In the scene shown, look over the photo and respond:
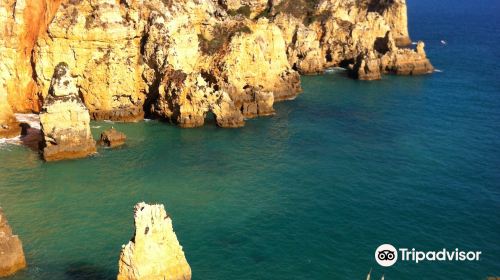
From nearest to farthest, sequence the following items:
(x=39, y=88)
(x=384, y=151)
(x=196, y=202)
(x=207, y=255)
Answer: (x=207, y=255) → (x=196, y=202) → (x=384, y=151) → (x=39, y=88)

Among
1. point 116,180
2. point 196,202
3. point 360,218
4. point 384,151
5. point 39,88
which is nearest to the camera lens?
point 360,218

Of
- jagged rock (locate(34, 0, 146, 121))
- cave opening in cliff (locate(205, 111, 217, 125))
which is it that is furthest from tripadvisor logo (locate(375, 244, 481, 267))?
jagged rock (locate(34, 0, 146, 121))

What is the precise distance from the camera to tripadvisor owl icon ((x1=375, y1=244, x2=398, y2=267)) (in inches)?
1468

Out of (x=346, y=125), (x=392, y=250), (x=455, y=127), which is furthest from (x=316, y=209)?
(x=455, y=127)

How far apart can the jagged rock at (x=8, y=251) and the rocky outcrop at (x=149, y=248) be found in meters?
8.49

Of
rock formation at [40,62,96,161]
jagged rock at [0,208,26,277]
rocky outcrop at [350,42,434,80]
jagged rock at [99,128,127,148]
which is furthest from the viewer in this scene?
rocky outcrop at [350,42,434,80]

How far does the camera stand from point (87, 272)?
35.6 meters

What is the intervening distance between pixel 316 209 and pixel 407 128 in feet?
89.6

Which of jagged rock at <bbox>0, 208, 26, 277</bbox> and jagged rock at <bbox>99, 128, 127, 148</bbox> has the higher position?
jagged rock at <bbox>99, 128, 127, 148</bbox>

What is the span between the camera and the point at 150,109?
68875 mm

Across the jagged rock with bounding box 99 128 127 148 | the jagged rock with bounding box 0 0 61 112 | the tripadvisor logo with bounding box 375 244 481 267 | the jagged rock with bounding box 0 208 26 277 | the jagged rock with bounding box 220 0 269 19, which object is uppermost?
the jagged rock with bounding box 220 0 269 19

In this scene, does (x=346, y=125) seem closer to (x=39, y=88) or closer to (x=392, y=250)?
(x=392, y=250)

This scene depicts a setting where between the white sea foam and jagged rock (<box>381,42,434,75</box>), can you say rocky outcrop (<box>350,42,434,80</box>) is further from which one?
the white sea foam

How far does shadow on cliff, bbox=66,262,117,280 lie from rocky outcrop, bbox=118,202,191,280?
427 centimetres
